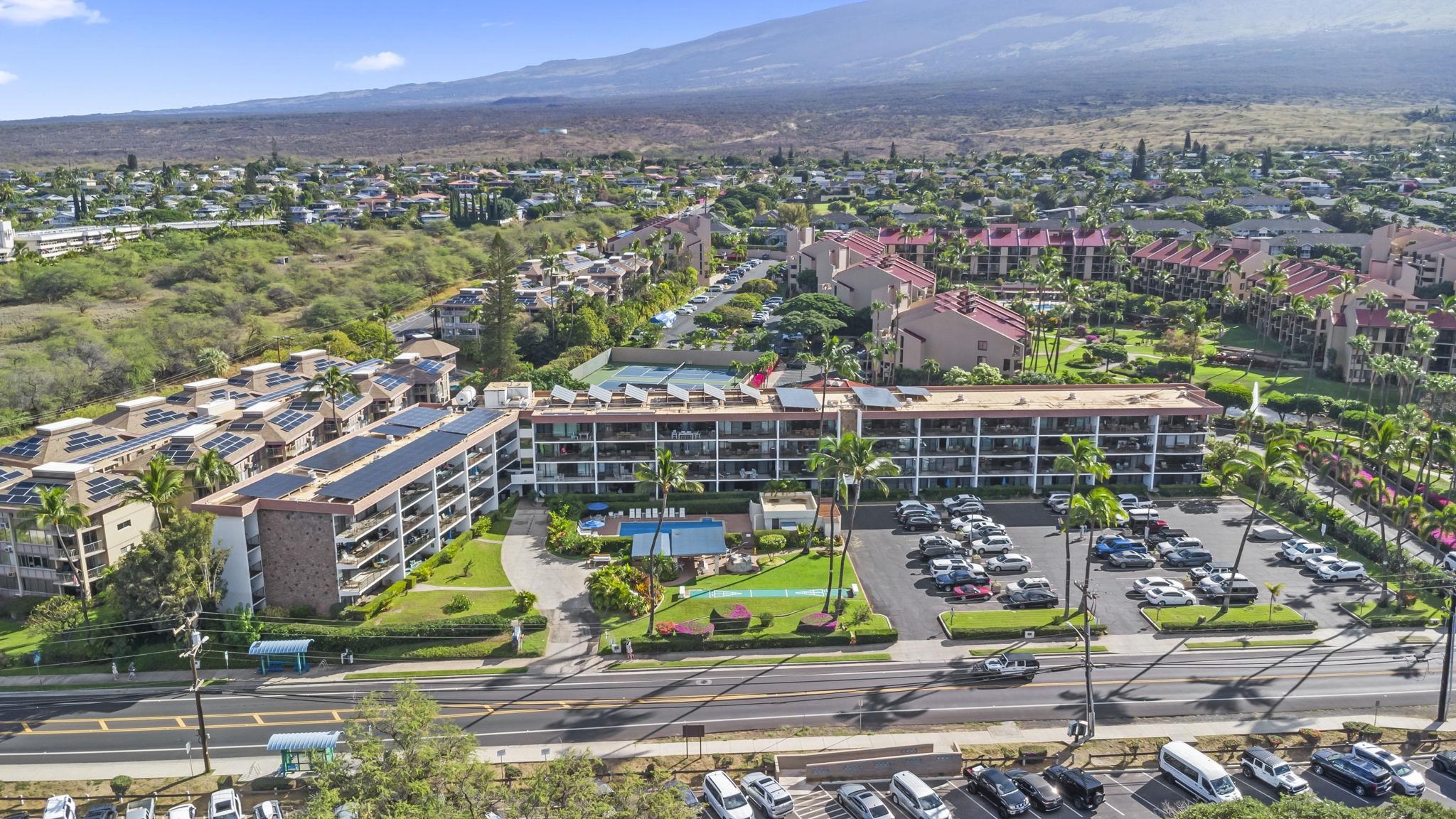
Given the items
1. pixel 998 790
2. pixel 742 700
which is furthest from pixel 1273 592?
pixel 742 700

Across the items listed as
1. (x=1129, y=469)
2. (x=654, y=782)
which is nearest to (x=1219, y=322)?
(x=1129, y=469)

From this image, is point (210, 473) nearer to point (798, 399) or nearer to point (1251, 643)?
point (798, 399)

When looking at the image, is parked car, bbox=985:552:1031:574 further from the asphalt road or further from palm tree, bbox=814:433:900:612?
the asphalt road

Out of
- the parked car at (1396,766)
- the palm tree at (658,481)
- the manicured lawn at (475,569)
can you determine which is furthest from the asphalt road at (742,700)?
the manicured lawn at (475,569)

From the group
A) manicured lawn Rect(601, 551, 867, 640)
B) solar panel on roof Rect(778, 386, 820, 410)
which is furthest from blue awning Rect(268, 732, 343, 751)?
solar panel on roof Rect(778, 386, 820, 410)

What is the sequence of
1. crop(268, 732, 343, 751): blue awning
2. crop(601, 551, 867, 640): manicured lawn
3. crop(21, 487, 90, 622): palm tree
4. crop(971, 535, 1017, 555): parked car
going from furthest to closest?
crop(971, 535, 1017, 555): parked car
crop(601, 551, 867, 640): manicured lawn
crop(21, 487, 90, 622): palm tree
crop(268, 732, 343, 751): blue awning

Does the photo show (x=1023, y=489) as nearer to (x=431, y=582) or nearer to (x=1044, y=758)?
(x=1044, y=758)

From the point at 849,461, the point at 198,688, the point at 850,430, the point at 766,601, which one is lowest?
the point at 766,601
